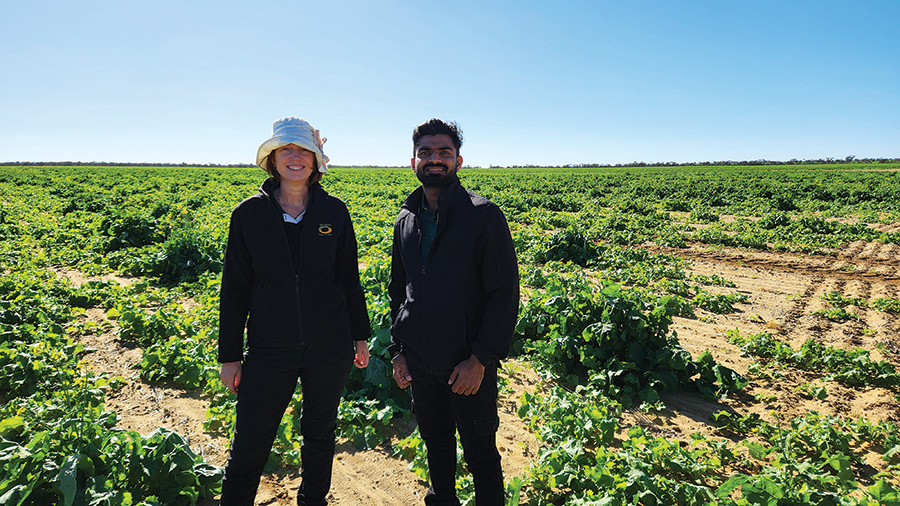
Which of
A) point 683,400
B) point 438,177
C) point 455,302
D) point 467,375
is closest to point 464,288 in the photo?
point 455,302

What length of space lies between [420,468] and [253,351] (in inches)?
67.9

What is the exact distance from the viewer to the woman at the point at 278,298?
252 cm

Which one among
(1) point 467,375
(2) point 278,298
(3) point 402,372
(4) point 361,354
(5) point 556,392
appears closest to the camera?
(1) point 467,375

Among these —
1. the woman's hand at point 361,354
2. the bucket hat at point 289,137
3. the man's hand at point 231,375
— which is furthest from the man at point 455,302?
the man's hand at point 231,375

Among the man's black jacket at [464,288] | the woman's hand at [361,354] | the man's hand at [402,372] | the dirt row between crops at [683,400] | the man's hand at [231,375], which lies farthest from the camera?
the dirt row between crops at [683,400]

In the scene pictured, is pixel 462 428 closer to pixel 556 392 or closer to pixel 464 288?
pixel 464 288

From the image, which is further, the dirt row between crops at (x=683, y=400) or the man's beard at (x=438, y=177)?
the dirt row between crops at (x=683, y=400)

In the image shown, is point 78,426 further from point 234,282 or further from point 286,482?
point 234,282

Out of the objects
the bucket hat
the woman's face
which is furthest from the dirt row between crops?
the bucket hat

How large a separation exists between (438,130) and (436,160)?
178mm

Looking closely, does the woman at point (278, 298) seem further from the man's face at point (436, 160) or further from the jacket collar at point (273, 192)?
the man's face at point (436, 160)

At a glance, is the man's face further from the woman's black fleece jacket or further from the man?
the woman's black fleece jacket

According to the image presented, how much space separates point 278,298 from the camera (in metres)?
2.53

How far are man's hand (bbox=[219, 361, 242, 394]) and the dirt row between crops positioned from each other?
49.7 inches
